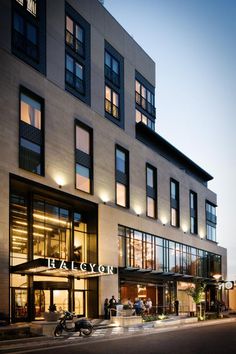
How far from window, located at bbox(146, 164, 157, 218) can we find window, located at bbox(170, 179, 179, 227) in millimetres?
5547

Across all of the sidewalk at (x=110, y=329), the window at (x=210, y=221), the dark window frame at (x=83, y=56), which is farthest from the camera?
the window at (x=210, y=221)

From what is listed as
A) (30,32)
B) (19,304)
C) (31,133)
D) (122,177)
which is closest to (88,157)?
(122,177)

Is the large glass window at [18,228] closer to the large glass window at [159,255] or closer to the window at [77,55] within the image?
the window at [77,55]

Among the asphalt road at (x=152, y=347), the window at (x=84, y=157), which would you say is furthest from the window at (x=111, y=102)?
the asphalt road at (x=152, y=347)

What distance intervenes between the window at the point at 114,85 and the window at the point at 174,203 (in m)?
15.7

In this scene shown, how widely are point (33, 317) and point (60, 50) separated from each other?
19749 millimetres

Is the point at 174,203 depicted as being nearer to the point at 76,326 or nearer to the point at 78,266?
the point at 78,266

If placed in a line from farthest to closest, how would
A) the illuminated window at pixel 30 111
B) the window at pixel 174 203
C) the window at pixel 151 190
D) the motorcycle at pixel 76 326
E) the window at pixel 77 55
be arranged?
1. the window at pixel 174 203
2. the window at pixel 151 190
3. the window at pixel 77 55
4. the illuminated window at pixel 30 111
5. the motorcycle at pixel 76 326

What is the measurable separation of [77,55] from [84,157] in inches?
328

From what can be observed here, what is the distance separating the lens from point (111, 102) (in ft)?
171

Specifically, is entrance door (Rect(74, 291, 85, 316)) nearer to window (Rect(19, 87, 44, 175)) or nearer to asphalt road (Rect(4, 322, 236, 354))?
window (Rect(19, 87, 44, 175))

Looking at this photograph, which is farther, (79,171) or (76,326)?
(79,171)

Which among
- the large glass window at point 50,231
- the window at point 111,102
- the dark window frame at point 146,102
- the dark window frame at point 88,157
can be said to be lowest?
the large glass window at point 50,231

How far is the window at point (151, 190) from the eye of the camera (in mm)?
58906
